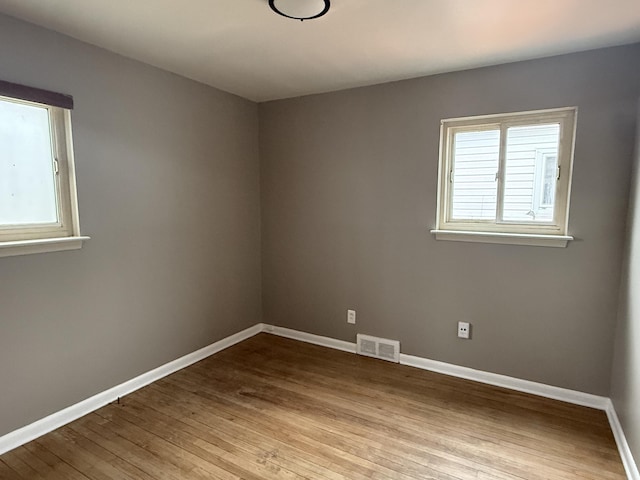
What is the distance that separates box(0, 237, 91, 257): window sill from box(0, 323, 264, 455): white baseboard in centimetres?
98

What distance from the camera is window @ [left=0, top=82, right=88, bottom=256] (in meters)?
1.96

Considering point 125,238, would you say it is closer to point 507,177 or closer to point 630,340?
point 507,177

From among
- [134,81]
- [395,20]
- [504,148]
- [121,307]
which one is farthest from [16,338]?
[504,148]

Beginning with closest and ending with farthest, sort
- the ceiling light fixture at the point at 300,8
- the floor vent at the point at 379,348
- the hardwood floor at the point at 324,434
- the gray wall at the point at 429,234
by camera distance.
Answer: the ceiling light fixture at the point at 300,8 → the hardwood floor at the point at 324,434 → the gray wall at the point at 429,234 → the floor vent at the point at 379,348

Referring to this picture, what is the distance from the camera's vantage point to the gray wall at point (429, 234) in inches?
89.9

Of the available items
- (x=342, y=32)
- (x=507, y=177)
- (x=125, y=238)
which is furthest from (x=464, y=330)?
(x=125, y=238)

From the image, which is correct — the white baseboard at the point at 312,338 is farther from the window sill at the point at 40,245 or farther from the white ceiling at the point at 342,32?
the white ceiling at the point at 342,32

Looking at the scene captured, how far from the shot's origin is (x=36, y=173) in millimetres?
2104

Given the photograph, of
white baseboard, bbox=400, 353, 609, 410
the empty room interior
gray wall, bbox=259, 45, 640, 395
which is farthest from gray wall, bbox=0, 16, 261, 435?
white baseboard, bbox=400, 353, 609, 410

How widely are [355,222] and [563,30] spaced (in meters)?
1.85

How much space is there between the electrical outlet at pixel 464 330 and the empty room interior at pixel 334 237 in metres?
0.05

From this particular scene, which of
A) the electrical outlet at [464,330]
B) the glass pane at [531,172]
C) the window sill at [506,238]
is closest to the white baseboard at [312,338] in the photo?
the electrical outlet at [464,330]

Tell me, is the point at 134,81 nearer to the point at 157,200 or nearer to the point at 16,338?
the point at 157,200

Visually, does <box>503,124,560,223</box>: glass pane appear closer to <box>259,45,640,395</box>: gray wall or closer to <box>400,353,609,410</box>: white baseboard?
<box>259,45,640,395</box>: gray wall
